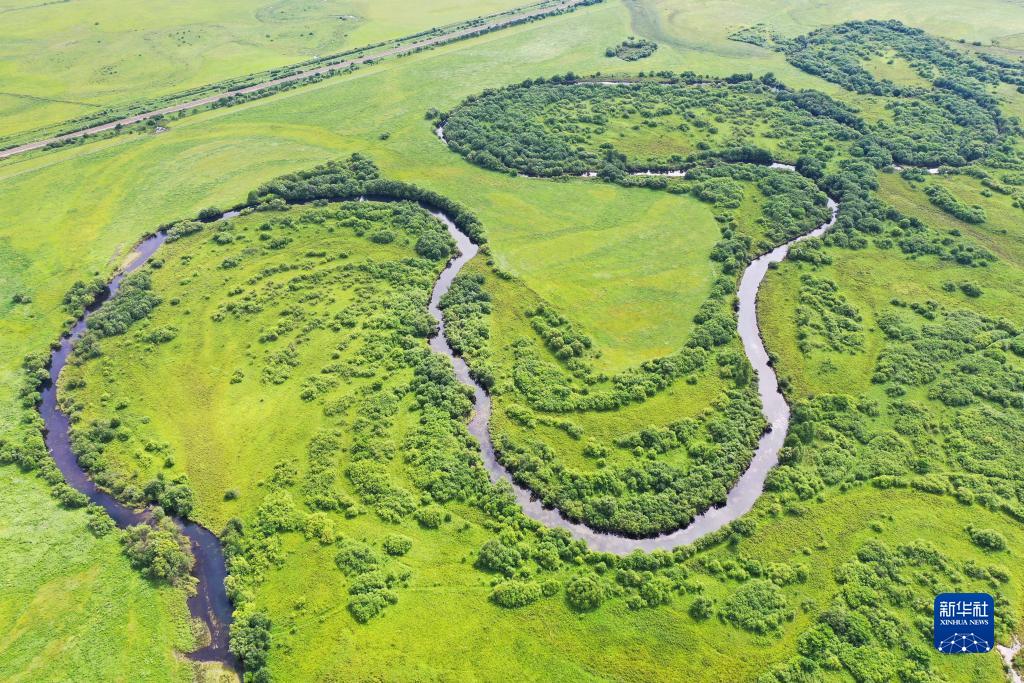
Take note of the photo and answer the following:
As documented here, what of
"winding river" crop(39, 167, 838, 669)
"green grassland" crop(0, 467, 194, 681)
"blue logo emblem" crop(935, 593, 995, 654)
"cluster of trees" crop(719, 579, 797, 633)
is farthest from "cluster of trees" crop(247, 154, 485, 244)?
"blue logo emblem" crop(935, 593, 995, 654)

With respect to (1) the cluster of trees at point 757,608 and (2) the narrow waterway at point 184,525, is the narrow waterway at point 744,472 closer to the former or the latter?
(1) the cluster of trees at point 757,608

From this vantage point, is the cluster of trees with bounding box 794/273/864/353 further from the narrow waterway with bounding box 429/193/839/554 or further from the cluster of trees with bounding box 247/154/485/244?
the cluster of trees with bounding box 247/154/485/244

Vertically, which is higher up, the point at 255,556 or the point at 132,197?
the point at 132,197

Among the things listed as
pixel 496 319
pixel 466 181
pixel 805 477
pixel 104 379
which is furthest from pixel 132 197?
pixel 805 477

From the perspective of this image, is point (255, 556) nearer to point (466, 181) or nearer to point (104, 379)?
point (104, 379)

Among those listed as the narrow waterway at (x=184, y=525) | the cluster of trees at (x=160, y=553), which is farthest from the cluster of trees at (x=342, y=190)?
the cluster of trees at (x=160, y=553)

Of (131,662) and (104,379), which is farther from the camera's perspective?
(104,379)

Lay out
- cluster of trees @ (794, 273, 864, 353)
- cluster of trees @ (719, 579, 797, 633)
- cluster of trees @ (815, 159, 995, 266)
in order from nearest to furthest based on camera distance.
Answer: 1. cluster of trees @ (719, 579, 797, 633)
2. cluster of trees @ (794, 273, 864, 353)
3. cluster of trees @ (815, 159, 995, 266)

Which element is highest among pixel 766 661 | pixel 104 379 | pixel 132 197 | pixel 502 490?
pixel 132 197
